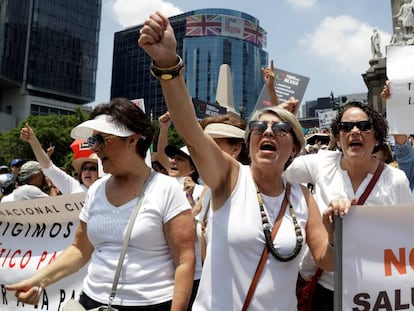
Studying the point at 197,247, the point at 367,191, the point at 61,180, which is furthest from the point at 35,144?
the point at 367,191

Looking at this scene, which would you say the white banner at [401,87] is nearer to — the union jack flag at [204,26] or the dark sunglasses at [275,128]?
the dark sunglasses at [275,128]

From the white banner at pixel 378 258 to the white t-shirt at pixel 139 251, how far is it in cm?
85

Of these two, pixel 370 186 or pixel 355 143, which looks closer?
pixel 370 186

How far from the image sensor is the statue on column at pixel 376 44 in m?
20.5

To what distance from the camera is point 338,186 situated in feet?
8.71

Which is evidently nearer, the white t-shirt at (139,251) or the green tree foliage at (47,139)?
the white t-shirt at (139,251)

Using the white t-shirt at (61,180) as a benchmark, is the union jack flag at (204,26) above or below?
above

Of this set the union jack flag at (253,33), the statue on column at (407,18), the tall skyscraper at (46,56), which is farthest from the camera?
the union jack flag at (253,33)

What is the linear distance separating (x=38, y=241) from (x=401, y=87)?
3.44m

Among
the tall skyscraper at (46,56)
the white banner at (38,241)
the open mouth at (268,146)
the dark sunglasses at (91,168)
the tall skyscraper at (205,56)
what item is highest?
the tall skyscraper at (205,56)

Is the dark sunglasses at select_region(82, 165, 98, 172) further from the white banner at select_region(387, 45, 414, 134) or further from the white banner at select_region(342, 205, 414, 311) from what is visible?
the white banner at select_region(342, 205, 414, 311)

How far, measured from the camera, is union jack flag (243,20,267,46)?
113062 millimetres

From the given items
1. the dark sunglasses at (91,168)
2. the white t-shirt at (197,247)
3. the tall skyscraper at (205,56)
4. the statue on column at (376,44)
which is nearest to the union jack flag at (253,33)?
the tall skyscraper at (205,56)

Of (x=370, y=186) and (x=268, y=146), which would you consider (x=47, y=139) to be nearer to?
(x=370, y=186)
